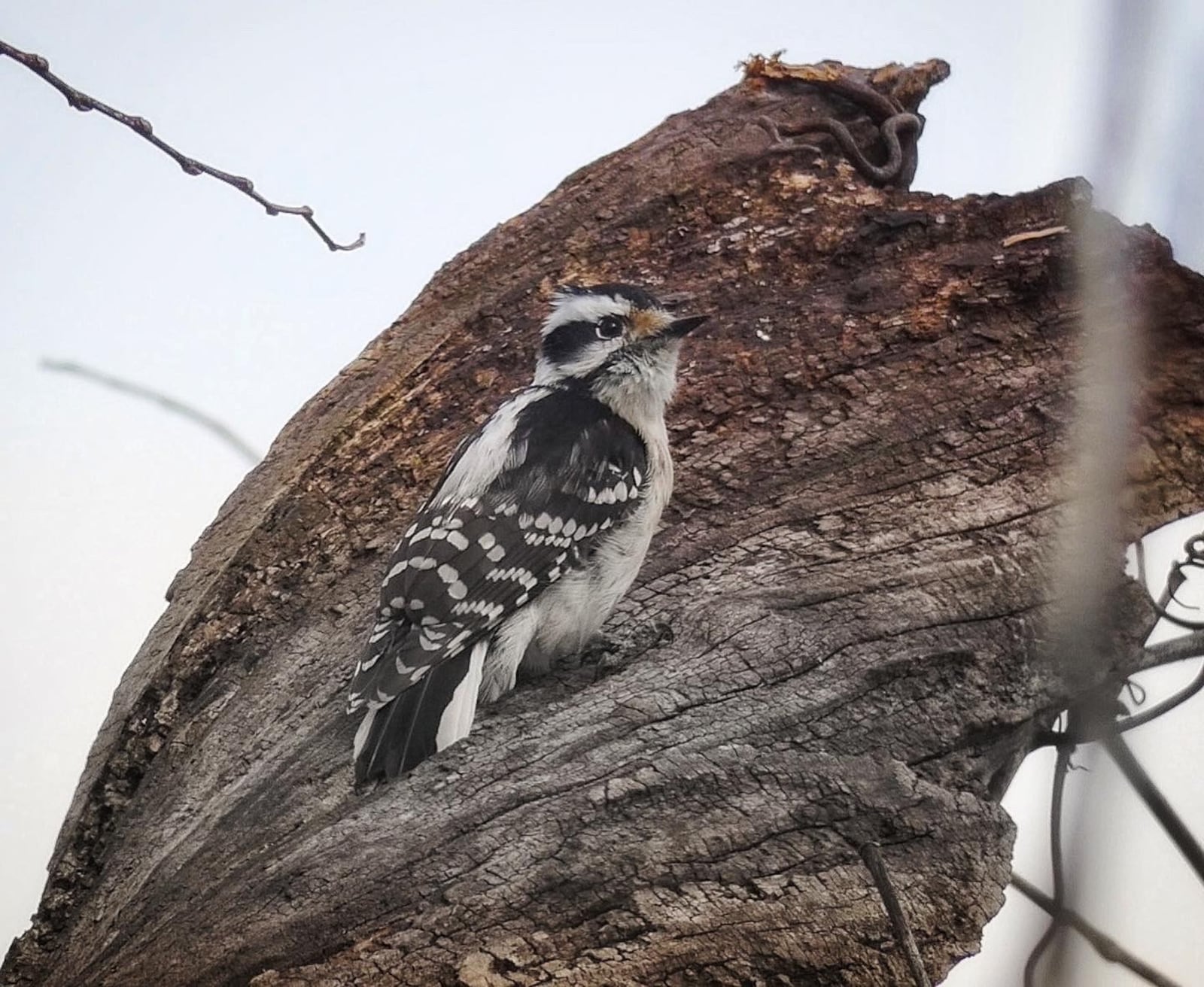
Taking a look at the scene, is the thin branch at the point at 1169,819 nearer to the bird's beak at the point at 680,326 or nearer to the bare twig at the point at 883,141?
the bird's beak at the point at 680,326

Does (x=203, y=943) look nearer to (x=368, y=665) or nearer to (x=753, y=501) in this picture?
(x=368, y=665)

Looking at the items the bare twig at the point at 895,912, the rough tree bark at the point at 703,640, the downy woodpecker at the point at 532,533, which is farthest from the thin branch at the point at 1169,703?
the downy woodpecker at the point at 532,533

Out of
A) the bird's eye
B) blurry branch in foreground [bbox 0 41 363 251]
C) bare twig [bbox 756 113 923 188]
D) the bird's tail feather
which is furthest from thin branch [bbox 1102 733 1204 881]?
blurry branch in foreground [bbox 0 41 363 251]

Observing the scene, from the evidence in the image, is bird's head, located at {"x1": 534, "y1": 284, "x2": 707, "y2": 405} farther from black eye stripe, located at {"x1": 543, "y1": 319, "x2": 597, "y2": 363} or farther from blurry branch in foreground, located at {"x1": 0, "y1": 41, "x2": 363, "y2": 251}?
blurry branch in foreground, located at {"x1": 0, "y1": 41, "x2": 363, "y2": 251}

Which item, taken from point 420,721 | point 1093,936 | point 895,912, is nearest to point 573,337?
point 420,721

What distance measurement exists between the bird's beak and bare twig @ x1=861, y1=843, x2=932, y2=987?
0.84 m

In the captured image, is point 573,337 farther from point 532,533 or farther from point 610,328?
point 532,533

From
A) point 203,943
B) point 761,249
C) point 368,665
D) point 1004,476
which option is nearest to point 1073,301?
point 1004,476

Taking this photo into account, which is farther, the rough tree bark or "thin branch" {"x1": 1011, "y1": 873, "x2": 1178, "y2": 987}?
the rough tree bark

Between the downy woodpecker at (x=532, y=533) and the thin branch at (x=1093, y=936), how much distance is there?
2.40 feet

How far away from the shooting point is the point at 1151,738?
1678 mm

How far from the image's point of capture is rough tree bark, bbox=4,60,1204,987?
65.8 inches

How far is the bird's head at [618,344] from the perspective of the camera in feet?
6.70

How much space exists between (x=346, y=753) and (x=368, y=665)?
131 mm
